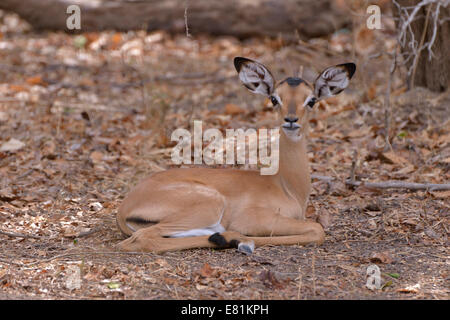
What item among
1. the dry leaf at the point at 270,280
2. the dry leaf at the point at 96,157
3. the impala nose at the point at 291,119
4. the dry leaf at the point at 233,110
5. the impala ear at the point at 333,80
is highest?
the impala ear at the point at 333,80

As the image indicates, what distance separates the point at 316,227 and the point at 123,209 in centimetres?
175

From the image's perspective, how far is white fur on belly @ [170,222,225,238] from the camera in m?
5.49

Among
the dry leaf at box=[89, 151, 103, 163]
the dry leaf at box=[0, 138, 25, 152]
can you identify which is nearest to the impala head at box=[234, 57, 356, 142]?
the dry leaf at box=[89, 151, 103, 163]

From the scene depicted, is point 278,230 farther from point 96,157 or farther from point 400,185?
point 96,157

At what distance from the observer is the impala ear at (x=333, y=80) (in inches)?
225

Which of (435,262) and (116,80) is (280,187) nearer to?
(435,262)

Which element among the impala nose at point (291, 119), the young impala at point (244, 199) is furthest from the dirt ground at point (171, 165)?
the impala nose at point (291, 119)

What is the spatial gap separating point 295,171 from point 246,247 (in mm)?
1088

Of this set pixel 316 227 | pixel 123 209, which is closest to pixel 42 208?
pixel 123 209

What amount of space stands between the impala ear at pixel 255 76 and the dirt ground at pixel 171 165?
1.45m

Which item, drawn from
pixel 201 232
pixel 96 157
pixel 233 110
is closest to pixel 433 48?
pixel 233 110

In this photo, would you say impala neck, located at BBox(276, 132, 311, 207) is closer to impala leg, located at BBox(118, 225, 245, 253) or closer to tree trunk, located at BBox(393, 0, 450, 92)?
impala leg, located at BBox(118, 225, 245, 253)

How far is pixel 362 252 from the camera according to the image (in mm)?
5324

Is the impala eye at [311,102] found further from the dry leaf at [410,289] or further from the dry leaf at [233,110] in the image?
the dry leaf at [233,110]
